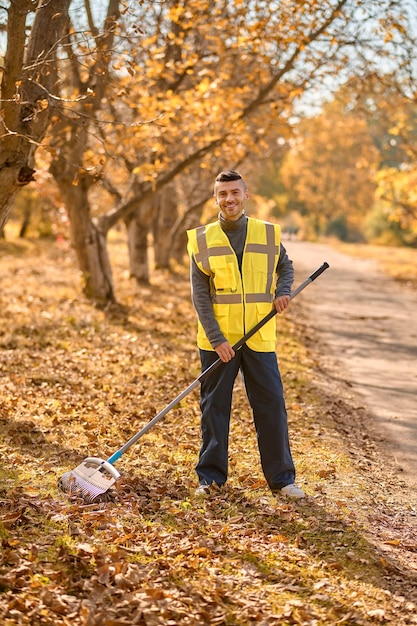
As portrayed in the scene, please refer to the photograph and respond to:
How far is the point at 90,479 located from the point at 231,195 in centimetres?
208

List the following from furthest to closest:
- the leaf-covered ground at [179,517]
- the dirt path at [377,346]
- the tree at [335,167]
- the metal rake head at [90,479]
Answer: the tree at [335,167], the dirt path at [377,346], the metal rake head at [90,479], the leaf-covered ground at [179,517]

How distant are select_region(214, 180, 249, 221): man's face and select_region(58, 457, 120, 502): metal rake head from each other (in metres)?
1.86

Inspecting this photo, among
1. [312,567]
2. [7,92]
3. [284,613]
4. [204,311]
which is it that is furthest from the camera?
[7,92]

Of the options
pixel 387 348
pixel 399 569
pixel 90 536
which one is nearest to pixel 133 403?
pixel 90 536

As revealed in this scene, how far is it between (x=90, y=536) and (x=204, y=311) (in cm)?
164

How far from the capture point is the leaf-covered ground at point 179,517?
159 inches

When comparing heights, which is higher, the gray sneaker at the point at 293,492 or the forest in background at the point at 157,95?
the forest in background at the point at 157,95

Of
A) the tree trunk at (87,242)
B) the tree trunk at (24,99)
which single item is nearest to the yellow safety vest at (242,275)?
the tree trunk at (24,99)

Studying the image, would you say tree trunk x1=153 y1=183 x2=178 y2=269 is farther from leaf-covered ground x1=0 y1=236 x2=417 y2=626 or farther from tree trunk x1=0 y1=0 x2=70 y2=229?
tree trunk x1=0 y1=0 x2=70 y2=229

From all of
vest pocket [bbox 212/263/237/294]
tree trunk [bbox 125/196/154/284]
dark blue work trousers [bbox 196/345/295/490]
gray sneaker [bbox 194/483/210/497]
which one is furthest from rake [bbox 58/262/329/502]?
tree trunk [bbox 125/196/154/284]

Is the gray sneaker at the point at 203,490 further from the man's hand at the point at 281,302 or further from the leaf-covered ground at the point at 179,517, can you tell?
the man's hand at the point at 281,302

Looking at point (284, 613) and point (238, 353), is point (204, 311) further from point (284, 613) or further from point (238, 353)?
point (284, 613)

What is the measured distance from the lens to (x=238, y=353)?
5.57 m

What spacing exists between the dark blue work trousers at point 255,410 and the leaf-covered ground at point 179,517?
233 mm
